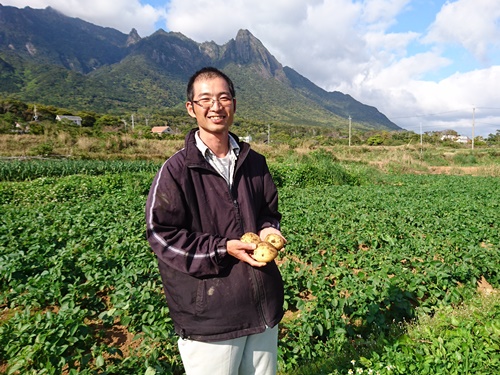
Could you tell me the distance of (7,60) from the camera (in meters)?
89.3

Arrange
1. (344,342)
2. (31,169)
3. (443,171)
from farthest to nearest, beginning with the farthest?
(443,171), (31,169), (344,342)

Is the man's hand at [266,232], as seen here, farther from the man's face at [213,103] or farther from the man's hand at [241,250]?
the man's face at [213,103]

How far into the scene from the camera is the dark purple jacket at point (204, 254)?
1.49m

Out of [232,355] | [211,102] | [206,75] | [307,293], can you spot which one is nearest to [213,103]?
[211,102]

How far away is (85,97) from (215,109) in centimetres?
8868

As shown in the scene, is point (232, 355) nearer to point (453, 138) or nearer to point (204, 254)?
point (204, 254)

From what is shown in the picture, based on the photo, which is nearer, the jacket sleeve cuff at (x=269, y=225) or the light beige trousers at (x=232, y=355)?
the light beige trousers at (x=232, y=355)

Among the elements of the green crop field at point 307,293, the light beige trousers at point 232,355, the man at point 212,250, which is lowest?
the green crop field at point 307,293

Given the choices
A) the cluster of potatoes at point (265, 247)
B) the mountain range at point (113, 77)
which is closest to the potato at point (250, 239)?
the cluster of potatoes at point (265, 247)

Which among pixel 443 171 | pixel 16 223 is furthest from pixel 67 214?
pixel 443 171

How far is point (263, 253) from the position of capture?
4.75 ft

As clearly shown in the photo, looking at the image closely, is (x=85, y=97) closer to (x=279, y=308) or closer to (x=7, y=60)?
(x=7, y=60)

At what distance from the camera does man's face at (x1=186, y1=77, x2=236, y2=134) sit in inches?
62.1

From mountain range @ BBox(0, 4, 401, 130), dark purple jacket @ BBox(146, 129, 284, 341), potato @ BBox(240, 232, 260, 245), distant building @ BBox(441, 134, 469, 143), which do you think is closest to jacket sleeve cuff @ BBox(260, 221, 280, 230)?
dark purple jacket @ BBox(146, 129, 284, 341)
